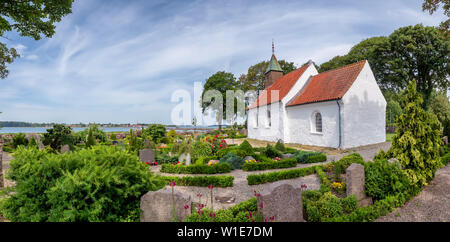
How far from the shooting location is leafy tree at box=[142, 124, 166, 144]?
64.2 ft

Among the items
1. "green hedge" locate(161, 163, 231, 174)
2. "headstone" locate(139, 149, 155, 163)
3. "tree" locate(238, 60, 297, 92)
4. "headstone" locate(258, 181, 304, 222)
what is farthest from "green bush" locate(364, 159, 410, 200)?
"tree" locate(238, 60, 297, 92)

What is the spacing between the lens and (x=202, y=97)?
41.1 meters

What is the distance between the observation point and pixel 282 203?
3.72 metres

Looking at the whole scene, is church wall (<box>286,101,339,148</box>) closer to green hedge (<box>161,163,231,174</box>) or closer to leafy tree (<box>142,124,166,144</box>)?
green hedge (<box>161,163,231,174</box>)

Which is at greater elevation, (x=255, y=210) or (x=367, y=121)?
(x=367, y=121)

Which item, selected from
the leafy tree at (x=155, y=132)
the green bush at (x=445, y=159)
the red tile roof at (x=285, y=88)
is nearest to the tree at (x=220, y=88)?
the red tile roof at (x=285, y=88)

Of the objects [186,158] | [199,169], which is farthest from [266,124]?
[199,169]

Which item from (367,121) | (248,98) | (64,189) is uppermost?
(248,98)

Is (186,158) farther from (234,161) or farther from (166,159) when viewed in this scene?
(234,161)

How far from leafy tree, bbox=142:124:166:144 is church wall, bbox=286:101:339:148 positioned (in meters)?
12.1

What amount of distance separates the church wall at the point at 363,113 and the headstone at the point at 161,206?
42.3 feet

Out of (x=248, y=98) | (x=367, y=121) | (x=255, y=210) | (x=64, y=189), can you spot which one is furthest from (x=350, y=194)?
(x=248, y=98)
